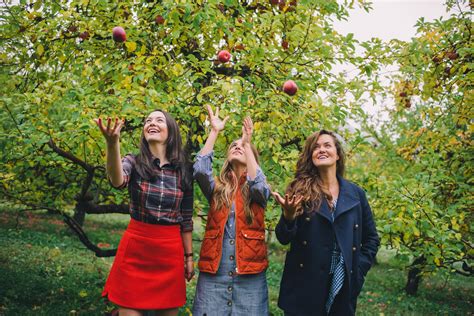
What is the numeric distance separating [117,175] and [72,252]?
8.37 metres

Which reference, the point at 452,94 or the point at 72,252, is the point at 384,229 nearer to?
the point at 452,94

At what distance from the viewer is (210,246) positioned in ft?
8.99

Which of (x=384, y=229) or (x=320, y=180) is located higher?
(x=320, y=180)

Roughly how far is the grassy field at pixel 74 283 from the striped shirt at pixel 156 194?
1237 mm

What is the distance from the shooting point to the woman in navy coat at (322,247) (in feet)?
8.34

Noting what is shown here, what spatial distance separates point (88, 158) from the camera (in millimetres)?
4027

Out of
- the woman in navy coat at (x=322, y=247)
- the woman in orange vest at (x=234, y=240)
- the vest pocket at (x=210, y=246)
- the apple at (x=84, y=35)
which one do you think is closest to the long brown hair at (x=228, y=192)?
the woman in orange vest at (x=234, y=240)

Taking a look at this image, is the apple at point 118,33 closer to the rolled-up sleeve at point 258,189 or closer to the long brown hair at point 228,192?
the long brown hair at point 228,192

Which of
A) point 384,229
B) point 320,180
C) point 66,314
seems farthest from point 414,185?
point 66,314

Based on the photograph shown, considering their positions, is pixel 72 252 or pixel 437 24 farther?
pixel 72 252

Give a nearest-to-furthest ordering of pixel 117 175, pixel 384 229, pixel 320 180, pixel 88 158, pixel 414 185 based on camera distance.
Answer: pixel 117 175 → pixel 320 180 → pixel 384 229 → pixel 414 185 → pixel 88 158

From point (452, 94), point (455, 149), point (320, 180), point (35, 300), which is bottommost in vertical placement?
point (35, 300)

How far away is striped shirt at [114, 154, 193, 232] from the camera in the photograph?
268 cm

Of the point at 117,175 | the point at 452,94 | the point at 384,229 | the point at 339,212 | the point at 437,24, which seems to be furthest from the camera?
the point at 452,94
